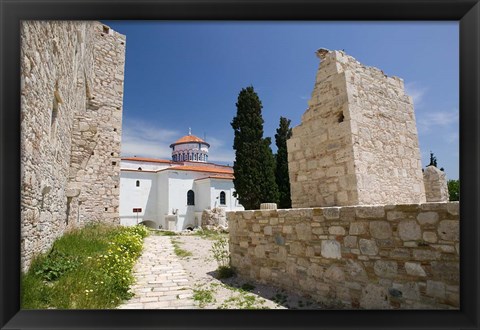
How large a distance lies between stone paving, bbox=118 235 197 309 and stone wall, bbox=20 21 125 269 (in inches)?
Answer: 67.7

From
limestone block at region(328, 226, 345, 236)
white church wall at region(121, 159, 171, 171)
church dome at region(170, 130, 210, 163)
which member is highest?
church dome at region(170, 130, 210, 163)

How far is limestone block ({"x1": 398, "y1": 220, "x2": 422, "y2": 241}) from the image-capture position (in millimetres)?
3207

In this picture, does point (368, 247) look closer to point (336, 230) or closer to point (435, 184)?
point (336, 230)

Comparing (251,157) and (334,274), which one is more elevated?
(251,157)

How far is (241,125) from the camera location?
19188mm

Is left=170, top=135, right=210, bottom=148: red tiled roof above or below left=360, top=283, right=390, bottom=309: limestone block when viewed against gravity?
above

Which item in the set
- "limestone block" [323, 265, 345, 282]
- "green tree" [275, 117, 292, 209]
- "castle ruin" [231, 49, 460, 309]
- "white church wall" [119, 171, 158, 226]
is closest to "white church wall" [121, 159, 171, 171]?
"white church wall" [119, 171, 158, 226]

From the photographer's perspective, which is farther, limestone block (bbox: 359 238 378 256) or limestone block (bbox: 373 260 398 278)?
limestone block (bbox: 359 238 378 256)

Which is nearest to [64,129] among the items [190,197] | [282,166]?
[282,166]

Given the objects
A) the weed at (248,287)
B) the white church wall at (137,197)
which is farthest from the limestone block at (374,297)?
the white church wall at (137,197)

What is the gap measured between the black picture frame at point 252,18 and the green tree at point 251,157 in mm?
15721

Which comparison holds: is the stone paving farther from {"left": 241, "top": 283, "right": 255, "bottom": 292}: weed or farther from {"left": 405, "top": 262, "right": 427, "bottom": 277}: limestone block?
{"left": 405, "top": 262, "right": 427, "bottom": 277}: limestone block

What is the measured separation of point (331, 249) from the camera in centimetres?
414

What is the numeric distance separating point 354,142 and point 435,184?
5.04m
